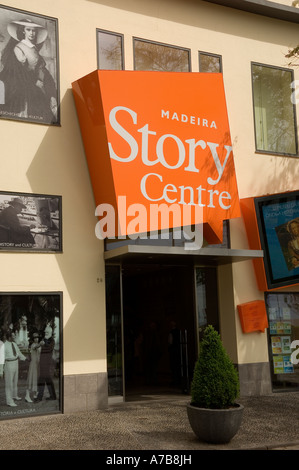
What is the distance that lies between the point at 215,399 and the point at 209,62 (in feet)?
31.4

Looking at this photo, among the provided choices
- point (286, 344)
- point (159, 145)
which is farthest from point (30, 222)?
point (286, 344)

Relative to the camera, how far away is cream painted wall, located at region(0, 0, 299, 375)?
11.6 meters

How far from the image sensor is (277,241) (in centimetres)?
1392

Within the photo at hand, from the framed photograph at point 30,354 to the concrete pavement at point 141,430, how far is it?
1.11ft

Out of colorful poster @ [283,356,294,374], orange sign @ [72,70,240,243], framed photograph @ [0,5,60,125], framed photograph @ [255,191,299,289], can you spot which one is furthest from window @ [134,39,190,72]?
colorful poster @ [283,356,294,374]

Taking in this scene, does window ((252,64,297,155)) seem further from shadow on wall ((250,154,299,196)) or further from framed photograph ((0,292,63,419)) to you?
framed photograph ((0,292,63,419))

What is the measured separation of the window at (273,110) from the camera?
49.8ft

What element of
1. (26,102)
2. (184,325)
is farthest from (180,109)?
(184,325)

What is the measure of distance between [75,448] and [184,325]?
6.71 m

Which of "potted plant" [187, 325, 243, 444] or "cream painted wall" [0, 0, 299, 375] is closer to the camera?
"potted plant" [187, 325, 243, 444]

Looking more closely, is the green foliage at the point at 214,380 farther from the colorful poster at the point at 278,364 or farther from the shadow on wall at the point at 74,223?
the colorful poster at the point at 278,364

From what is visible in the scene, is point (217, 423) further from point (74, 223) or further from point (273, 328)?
point (273, 328)

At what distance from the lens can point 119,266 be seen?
12.8 m

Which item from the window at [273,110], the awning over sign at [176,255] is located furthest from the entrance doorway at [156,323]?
the window at [273,110]
